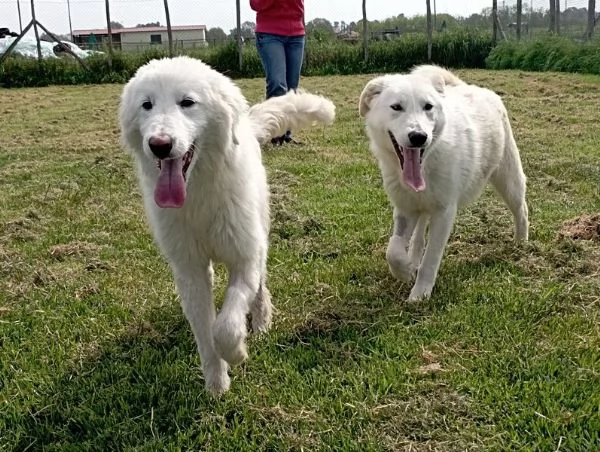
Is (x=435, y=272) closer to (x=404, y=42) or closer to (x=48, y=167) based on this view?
(x=48, y=167)

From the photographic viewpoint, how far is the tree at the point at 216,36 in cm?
2135

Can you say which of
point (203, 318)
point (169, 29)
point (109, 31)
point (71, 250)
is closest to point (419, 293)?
point (203, 318)

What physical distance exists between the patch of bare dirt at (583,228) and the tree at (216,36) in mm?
17229

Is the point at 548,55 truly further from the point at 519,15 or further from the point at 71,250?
the point at 71,250

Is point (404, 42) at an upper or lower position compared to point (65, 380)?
upper

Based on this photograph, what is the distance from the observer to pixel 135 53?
20.4 metres

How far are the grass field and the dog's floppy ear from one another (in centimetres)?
102

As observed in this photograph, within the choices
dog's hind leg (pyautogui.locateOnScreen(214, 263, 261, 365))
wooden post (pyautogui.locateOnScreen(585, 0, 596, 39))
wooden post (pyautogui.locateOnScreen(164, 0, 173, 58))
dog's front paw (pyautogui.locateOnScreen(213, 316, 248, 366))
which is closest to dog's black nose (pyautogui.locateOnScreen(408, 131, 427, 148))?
dog's hind leg (pyautogui.locateOnScreen(214, 263, 261, 365))

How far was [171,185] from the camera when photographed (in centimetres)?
274

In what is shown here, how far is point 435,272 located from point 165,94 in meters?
1.93

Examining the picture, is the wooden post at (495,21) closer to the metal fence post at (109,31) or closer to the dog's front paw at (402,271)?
the metal fence post at (109,31)

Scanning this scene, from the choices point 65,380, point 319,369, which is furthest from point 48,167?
point 319,369

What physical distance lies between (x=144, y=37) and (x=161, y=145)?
28.7m

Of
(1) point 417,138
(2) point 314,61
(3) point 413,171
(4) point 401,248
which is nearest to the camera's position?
(1) point 417,138
